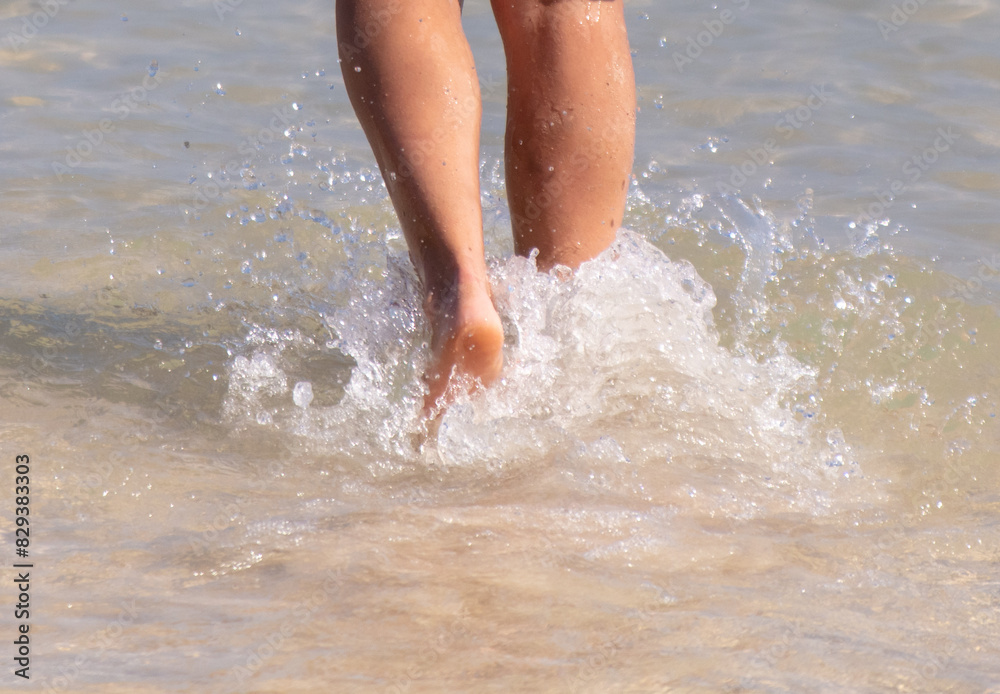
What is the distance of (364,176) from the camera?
3.63 meters

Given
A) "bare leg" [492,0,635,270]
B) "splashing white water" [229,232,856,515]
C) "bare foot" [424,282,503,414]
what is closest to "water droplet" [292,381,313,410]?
"splashing white water" [229,232,856,515]

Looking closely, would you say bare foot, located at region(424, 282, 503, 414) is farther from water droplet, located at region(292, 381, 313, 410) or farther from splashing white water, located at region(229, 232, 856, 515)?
water droplet, located at region(292, 381, 313, 410)

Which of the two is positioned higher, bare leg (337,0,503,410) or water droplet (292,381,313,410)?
bare leg (337,0,503,410)

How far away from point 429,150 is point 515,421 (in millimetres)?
505

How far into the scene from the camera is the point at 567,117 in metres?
1.99

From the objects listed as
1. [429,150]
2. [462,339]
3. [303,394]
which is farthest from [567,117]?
[303,394]

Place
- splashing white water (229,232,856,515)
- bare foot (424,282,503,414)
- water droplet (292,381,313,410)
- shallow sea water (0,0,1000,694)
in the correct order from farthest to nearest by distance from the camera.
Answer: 1. water droplet (292,381,313,410)
2. splashing white water (229,232,856,515)
3. bare foot (424,282,503,414)
4. shallow sea water (0,0,1000,694)

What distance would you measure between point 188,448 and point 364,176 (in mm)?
1788

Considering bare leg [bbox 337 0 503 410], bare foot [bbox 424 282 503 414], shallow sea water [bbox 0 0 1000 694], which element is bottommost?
shallow sea water [bbox 0 0 1000 694]

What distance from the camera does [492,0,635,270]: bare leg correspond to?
198 centimetres

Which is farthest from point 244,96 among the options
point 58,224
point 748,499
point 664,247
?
point 748,499

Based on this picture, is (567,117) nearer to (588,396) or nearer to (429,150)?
(429,150)

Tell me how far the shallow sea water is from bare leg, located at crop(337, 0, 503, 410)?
0.20 metres

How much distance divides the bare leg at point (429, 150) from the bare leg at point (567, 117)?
22 centimetres
